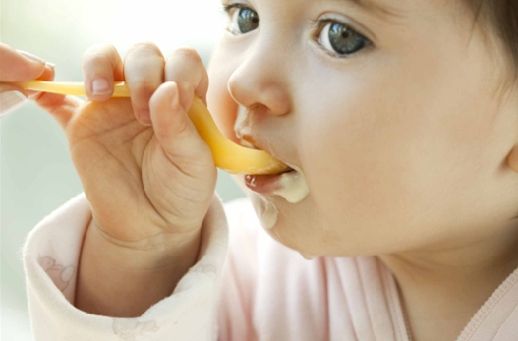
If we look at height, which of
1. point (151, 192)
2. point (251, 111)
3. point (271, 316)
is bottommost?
point (271, 316)

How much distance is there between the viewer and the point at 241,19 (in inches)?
29.9

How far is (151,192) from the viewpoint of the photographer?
30.6 inches

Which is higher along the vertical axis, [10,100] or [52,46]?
[10,100]

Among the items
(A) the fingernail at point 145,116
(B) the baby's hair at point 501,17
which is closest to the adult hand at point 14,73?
(A) the fingernail at point 145,116

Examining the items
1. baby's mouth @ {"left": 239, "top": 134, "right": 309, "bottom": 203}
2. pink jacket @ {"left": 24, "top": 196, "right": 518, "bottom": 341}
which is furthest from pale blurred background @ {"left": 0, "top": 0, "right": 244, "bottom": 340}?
baby's mouth @ {"left": 239, "top": 134, "right": 309, "bottom": 203}

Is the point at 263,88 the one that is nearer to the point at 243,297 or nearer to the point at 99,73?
the point at 99,73

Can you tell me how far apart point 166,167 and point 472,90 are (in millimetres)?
259

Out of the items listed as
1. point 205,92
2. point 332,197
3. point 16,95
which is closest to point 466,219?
point 332,197

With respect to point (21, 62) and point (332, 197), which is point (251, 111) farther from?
point (21, 62)

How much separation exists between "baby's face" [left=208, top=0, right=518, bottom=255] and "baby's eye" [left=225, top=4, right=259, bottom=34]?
0.02 meters

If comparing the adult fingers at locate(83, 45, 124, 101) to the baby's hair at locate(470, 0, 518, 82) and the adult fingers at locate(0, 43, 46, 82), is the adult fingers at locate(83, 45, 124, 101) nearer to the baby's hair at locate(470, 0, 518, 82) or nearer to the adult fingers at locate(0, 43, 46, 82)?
the adult fingers at locate(0, 43, 46, 82)

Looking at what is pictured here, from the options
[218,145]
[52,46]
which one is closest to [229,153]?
[218,145]

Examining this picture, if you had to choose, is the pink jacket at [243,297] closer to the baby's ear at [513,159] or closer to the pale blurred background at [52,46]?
the baby's ear at [513,159]

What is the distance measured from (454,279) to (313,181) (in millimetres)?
220
